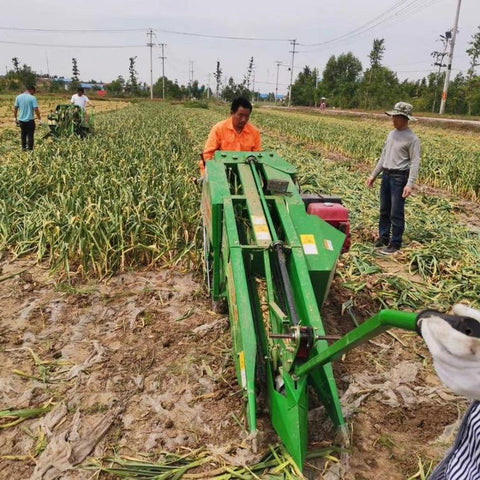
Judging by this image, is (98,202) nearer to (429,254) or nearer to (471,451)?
(429,254)

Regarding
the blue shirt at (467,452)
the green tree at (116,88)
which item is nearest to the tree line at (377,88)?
the green tree at (116,88)

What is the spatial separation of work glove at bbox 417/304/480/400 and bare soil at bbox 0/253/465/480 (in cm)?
131

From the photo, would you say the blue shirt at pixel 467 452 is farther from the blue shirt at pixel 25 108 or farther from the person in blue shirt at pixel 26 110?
the blue shirt at pixel 25 108

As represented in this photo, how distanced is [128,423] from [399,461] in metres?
1.45

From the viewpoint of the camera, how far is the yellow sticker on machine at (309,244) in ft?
8.33

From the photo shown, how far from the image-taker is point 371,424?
7.89ft

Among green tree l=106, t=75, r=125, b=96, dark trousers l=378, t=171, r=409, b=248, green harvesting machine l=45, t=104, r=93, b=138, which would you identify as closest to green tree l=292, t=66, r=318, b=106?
green tree l=106, t=75, r=125, b=96

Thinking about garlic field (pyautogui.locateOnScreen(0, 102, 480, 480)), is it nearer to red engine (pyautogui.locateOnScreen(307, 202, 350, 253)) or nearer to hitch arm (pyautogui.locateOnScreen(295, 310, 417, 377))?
hitch arm (pyautogui.locateOnScreen(295, 310, 417, 377))

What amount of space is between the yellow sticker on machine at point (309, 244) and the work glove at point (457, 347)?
4.84 feet

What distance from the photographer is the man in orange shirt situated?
4047 mm

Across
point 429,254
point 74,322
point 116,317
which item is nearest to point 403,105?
point 429,254

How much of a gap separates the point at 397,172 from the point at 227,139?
6.76ft

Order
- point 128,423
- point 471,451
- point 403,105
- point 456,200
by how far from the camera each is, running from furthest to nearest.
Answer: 1. point 456,200
2. point 403,105
3. point 128,423
4. point 471,451

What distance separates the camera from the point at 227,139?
4.17 metres
